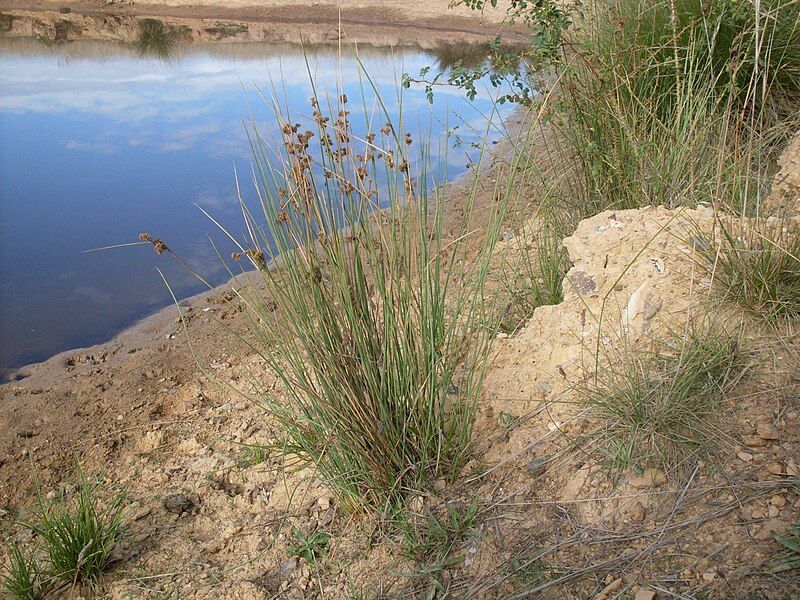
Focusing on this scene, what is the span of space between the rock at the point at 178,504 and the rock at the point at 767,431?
1.93m

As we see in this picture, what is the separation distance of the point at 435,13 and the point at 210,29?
4172 mm

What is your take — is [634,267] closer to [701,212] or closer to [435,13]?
[701,212]

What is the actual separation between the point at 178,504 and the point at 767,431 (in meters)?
1.99

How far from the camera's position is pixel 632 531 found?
6.58 feet

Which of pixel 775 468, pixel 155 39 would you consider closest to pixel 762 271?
pixel 775 468

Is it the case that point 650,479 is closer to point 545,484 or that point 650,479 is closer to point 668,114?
point 545,484

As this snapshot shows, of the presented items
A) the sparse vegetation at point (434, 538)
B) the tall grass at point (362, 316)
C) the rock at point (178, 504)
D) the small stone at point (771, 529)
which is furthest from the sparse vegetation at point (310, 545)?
the small stone at point (771, 529)

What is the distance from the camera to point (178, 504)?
8.98 feet

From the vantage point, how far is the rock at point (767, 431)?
2080mm

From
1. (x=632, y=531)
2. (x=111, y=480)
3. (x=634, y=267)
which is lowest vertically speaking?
(x=111, y=480)

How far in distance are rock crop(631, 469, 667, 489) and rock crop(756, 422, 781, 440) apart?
0.30 m

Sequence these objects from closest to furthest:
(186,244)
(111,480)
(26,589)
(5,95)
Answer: (26,589) → (111,480) → (186,244) → (5,95)

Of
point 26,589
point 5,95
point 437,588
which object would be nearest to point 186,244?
point 26,589

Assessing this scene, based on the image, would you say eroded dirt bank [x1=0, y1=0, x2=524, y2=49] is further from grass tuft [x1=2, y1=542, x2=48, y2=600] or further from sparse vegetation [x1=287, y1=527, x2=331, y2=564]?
grass tuft [x1=2, y1=542, x2=48, y2=600]
